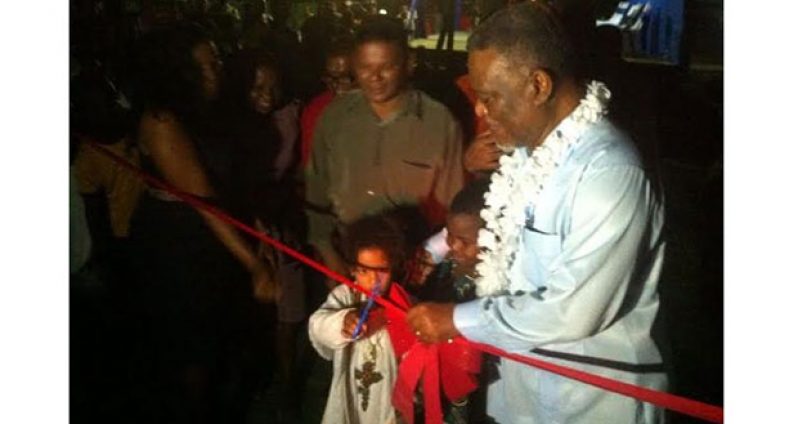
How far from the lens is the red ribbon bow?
5.83 feet

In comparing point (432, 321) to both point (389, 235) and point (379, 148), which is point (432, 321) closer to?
point (389, 235)

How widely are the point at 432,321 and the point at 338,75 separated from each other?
0.52m

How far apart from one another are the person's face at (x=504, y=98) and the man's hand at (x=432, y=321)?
34 centimetres

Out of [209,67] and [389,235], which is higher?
[209,67]

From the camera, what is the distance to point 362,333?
5.95 ft

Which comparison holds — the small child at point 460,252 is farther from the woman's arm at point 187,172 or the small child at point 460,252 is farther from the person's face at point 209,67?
the person's face at point 209,67

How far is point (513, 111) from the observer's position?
1.66 m

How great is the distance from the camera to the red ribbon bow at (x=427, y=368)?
178cm

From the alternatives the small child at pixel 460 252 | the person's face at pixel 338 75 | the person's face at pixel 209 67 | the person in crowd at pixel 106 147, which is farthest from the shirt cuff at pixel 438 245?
the person in crowd at pixel 106 147

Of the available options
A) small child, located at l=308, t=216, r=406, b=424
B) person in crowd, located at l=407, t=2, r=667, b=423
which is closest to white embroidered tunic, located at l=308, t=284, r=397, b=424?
small child, located at l=308, t=216, r=406, b=424

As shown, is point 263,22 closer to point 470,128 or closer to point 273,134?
point 273,134

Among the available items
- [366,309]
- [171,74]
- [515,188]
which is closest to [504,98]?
[515,188]

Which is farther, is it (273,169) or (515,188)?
(273,169)

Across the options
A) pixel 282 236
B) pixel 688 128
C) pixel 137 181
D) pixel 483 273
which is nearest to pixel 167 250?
pixel 137 181
